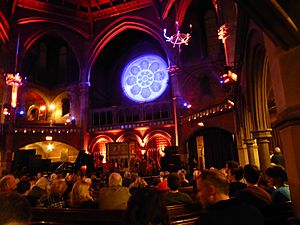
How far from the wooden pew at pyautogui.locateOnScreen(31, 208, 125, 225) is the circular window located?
17772mm

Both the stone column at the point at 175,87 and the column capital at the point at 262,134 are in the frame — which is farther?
the stone column at the point at 175,87

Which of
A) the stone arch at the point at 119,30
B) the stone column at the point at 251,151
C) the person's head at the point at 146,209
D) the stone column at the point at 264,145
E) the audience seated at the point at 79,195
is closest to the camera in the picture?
the person's head at the point at 146,209

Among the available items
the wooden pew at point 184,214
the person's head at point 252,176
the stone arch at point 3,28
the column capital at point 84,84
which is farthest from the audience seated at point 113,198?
the stone arch at point 3,28

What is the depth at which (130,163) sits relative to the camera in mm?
15500

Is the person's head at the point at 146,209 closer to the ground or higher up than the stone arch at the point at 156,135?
closer to the ground

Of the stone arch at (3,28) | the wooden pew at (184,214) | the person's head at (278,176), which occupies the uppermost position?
the stone arch at (3,28)

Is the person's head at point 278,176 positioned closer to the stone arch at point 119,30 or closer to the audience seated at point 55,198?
the audience seated at point 55,198

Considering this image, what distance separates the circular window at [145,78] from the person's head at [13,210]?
19380mm

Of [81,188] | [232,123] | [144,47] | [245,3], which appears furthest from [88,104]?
[245,3]

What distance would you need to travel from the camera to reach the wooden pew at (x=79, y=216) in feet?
9.20

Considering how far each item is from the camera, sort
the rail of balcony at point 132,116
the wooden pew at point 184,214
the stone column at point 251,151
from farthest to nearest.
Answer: the rail of balcony at point 132,116 → the stone column at point 251,151 → the wooden pew at point 184,214

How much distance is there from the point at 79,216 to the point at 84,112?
18243 millimetres

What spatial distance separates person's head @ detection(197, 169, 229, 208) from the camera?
202cm

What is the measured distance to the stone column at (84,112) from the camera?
20.0 m
